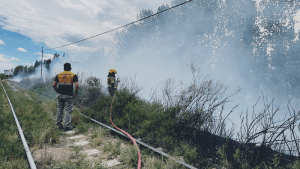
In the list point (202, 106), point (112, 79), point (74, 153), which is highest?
point (112, 79)

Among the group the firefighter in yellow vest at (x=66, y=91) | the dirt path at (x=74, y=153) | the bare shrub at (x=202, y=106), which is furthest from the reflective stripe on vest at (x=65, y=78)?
the bare shrub at (x=202, y=106)

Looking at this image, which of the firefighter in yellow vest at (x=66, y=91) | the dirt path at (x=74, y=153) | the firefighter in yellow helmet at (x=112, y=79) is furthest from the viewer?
the firefighter in yellow helmet at (x=112, y=79)

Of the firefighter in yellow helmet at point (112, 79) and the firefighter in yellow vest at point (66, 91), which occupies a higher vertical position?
the firefighter in yellow helmet at point (112, 79)

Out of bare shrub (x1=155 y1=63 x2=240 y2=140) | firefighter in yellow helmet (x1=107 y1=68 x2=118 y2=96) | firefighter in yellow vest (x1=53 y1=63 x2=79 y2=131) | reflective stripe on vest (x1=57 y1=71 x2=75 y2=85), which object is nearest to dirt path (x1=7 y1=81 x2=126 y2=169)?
firefighter in yellow vest (x1=53 y1=63 x2=79 y2=131)

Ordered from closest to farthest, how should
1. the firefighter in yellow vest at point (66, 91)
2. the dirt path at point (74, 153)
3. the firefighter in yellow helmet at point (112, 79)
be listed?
the dirt path at point (74, 153) → the firefighter in yellow vest at point (66, 91) → the firefighter in yellow helmet at point (112, 79)

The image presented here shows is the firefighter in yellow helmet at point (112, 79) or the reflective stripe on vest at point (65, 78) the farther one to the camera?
the firefighter in yellow helmet at point (112, 79)

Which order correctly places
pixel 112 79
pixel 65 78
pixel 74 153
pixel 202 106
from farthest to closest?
pixel 112 79, pixel 65 78, pixel 202 106, pixel 74 153

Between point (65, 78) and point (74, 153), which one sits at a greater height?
point (65, 78)

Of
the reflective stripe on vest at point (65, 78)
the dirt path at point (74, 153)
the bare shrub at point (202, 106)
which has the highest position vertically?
the reflective stripe on vest at point (65, 78)

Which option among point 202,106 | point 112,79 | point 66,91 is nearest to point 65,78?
point 66,91

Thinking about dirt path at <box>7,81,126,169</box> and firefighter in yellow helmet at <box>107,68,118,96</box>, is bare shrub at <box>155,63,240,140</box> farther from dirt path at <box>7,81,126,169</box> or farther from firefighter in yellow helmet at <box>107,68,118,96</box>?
firefighter in yellow helmet at <box>107,68,118,96</box>

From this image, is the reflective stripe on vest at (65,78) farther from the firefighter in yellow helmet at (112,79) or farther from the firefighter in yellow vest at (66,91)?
the firefighter in yellow helmet at (112,79)

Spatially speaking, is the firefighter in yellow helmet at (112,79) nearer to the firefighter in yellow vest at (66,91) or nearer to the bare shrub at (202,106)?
the firefighter in yellow vest at (66,91)

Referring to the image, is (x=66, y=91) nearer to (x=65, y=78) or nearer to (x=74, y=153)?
(x=65, y=78)
